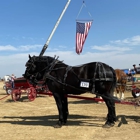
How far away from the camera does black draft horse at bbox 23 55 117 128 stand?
7.34 metres

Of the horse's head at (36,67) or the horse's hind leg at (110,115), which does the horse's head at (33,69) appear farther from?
the horse's hind leg at (110,115)

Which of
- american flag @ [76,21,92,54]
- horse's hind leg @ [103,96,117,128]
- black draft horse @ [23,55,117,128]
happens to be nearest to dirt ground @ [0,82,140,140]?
horse's hind leg @ [103,96,117,128]

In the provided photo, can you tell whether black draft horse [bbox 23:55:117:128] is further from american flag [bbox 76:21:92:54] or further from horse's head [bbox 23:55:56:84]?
american flag [bbox 76:21:92:54]

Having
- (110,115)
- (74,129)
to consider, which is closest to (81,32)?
(110,115)

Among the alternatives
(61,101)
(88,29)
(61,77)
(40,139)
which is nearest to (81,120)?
(61,101)

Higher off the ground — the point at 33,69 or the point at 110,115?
the point at 33,69

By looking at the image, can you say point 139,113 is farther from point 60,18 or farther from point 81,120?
point 60,18

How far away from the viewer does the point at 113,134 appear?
258 inches

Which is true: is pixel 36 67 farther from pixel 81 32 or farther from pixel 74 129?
pixel 81 32

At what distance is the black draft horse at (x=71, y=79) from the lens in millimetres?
7344

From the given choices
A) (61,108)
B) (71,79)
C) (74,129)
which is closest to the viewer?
(74,129)

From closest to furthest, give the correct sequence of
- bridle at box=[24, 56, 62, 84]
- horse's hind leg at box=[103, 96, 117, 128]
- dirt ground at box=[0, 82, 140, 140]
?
dirt ground at box=[0, 82, 140, 140], horse's hind leg at box=[103, 96, 117, 128], bridle at box=[24, 56, 62, 84]

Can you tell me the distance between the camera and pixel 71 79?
7660 mm

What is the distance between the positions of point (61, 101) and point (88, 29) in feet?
25.9
